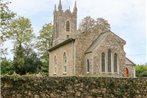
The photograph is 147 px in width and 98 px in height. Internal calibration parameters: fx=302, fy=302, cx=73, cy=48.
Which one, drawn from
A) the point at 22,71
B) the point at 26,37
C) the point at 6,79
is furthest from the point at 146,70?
the point at 6,79

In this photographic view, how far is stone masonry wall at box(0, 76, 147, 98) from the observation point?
12.3 m

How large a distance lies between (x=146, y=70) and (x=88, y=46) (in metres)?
14.5

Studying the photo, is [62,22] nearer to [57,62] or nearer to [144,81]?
[57,62]

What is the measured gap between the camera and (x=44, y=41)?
67.4 meters

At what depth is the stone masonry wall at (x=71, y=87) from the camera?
12281 mm

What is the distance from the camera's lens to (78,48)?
3394 centimetres

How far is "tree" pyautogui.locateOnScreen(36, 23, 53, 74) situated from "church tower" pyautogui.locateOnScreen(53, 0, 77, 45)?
1.38m

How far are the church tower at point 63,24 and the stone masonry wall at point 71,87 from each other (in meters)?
53.9

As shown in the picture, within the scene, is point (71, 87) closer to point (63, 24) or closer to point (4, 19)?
point (4, 19)

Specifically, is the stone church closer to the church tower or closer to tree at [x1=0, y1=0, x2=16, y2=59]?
tree at [x1=0, y1=0, x2=16, y2=59]

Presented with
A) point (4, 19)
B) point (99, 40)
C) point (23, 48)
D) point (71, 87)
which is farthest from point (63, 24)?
point (71, 87)

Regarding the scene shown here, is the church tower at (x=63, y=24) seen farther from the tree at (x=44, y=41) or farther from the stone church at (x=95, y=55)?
the stone church at (x=95, y=55)

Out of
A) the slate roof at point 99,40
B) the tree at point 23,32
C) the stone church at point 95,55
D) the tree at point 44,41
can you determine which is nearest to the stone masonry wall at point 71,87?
the stone church at point 95,55

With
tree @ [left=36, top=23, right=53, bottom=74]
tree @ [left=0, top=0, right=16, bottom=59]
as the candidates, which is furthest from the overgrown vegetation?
tree @ [left=0, top=0, right=16, bottom=59]
